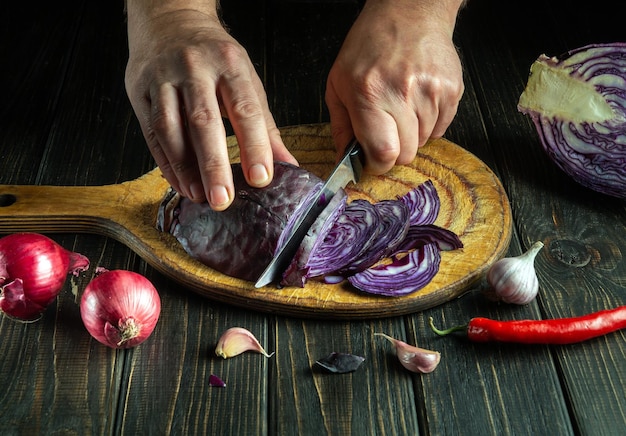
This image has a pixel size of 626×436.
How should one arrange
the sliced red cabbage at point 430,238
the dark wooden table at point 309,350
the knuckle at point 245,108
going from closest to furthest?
the dark wooden table at point 309,350 < the knuckle at point 245,108 < the sliced red cabbage at point 430,238

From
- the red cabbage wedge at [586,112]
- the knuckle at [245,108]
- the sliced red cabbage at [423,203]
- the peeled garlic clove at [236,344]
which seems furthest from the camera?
the red cabbage wedge at [586,112]

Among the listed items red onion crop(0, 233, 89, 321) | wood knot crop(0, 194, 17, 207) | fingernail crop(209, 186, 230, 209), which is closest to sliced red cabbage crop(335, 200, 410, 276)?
fingernail crop(209, 186, 230, 209)

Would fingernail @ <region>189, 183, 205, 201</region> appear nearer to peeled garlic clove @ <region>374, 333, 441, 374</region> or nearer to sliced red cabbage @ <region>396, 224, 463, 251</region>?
sliced red cabbage @ <region>396, 224, 463, 251</region>

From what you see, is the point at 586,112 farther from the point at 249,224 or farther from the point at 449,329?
the point at 249,224

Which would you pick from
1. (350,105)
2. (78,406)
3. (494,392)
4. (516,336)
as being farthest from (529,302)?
(78,406)

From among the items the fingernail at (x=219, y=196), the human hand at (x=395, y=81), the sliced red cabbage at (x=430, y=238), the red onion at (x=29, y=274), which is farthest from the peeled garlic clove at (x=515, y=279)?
the red onion at (x=29, y=274)

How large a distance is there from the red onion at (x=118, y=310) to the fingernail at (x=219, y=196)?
11.3 inches

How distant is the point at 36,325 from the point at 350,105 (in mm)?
1090

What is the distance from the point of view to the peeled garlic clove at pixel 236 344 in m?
2.12

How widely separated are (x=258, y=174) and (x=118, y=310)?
0.51 m

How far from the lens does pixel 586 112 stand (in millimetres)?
2670

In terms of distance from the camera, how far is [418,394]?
203 centimetres

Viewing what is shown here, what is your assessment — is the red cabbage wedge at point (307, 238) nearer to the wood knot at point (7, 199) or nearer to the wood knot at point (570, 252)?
the wood knot at point (570, 252)

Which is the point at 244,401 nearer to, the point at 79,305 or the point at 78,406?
the point at 78,406
